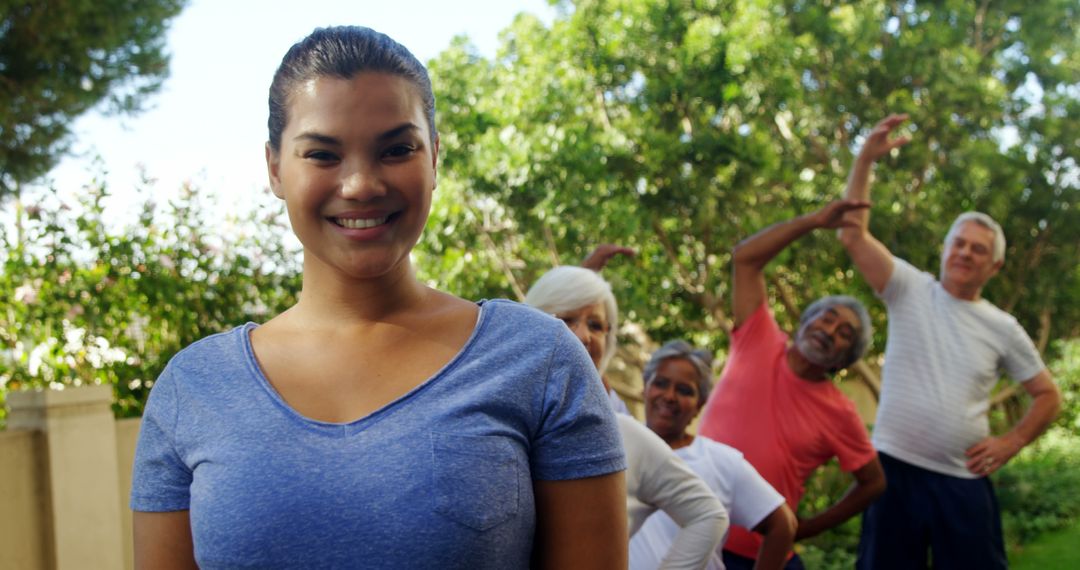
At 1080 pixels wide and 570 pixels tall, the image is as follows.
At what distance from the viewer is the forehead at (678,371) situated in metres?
3.61

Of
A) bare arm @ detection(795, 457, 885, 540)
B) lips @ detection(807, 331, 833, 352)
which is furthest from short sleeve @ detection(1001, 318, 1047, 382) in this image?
lips @ detection(807, 331, 833, 352)

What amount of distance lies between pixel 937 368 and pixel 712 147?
4.85 m

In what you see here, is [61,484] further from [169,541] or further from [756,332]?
[169,541]

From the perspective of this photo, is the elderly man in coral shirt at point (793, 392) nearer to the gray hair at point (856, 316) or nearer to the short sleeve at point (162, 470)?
the gray hair at point (856, 316)

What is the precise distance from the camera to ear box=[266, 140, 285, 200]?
148cm

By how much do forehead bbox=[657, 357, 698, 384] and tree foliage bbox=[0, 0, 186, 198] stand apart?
5983 mm

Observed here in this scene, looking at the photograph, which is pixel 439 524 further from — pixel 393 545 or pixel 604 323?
pixel 604 323

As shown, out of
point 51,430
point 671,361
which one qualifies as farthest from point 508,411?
point 51,430

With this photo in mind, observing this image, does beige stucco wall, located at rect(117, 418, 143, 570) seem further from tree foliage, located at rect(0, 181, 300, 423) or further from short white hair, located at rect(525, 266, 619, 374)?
short white hair, located at rect(525, 266, 619, 374)

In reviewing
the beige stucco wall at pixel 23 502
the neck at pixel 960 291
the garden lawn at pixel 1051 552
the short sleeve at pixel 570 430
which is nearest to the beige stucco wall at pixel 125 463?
the beige stucco wall at pixel 23 502

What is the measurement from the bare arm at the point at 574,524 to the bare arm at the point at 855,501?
3.14m

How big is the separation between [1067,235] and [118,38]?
945cm

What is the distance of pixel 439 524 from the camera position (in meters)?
1.29

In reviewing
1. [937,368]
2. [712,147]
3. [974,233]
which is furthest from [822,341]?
[712,147]
